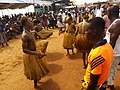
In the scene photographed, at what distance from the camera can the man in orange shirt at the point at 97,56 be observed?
6.59ft

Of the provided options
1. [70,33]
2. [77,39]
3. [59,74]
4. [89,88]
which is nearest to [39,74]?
[59,74]

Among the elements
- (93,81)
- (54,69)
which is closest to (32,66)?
(54,69)

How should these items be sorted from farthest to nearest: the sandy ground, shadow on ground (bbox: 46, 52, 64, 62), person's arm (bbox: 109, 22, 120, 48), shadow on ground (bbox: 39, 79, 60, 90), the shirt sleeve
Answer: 1. shadow on ground (bbox: 46, 52, 64, 62)
2. the sandy ground
3. shadow on ground (bbox: 39, 79, 60, 90)
4. person's arm (bbox: 109, 22, 120, 48)
5. the shirt sleeve

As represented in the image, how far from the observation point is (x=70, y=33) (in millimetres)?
7434

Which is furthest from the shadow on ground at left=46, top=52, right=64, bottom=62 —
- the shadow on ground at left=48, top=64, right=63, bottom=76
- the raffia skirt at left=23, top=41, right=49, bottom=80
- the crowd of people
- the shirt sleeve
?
the shirt sleeve

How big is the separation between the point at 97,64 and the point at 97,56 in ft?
0.30

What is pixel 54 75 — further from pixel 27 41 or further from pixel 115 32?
pixel 115 32

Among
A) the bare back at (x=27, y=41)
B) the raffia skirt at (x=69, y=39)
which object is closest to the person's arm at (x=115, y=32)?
the bare back at (x=27, y=41)

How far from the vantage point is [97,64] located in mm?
2016

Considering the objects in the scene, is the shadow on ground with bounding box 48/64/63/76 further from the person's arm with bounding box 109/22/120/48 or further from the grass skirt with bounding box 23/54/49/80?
the person's arm with bounding box 109/22/120/48

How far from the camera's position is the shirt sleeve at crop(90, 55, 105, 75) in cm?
200

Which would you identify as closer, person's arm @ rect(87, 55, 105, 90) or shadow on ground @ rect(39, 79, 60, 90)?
person's arm @ rect(87, 55, 105, 90)

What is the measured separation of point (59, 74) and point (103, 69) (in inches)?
151

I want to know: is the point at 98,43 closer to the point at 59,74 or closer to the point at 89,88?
the point at 89,88
